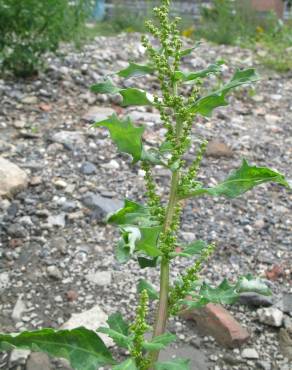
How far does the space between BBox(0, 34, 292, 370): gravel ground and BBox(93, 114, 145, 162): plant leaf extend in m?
1.13

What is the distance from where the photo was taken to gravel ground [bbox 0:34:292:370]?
2.68m

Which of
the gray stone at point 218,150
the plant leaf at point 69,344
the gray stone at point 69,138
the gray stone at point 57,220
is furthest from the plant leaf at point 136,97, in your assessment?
the gray stone at point 218,150

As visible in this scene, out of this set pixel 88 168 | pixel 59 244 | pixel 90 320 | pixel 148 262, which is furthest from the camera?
pixel 88 168

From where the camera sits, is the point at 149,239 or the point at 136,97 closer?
the point at 149,239

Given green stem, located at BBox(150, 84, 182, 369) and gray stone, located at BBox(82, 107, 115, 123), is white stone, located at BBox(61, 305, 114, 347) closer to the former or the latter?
green stem, located at BBox(150, 84, 182, 369)

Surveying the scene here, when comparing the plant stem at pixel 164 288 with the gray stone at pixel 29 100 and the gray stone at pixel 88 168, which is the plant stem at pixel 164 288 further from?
the gray stone at pixel 29 100

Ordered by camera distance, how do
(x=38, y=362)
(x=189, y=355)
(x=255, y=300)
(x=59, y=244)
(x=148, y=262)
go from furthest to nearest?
(x=59, y=244)
(x=255, y=300)
(x=189, y=355)
(x=38, y=362)
(x=148, y=262)

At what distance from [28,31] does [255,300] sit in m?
2.91

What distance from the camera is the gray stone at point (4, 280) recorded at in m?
2.76

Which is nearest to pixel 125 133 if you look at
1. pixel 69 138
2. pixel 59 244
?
pixel 59 244

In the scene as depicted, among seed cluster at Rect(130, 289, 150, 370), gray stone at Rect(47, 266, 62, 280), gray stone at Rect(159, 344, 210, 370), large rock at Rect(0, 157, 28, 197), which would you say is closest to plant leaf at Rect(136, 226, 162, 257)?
seed cluster at Rect(130, 289, 150, 370)

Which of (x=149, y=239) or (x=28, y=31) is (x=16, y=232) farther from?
(x=28, y=31)

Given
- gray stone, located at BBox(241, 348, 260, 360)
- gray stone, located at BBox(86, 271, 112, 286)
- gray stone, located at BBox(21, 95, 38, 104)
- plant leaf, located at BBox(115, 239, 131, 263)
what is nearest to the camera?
plant leaf, located at BBox(115, 239, 131, 263)

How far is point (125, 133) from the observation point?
5.30 feet
